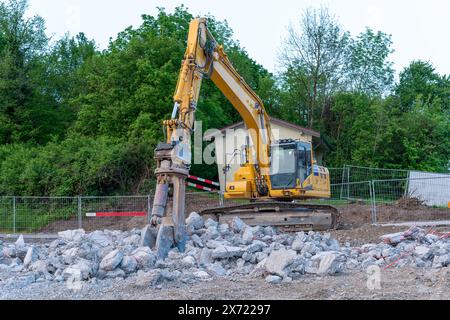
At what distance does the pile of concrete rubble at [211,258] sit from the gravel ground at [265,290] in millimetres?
240

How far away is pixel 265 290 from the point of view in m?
7.17

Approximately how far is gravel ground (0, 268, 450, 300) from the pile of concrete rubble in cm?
24

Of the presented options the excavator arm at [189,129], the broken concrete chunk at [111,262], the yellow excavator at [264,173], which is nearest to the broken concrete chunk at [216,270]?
the excavator arm at [189,129]

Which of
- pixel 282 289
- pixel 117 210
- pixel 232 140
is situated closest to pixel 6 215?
pixel 117 210

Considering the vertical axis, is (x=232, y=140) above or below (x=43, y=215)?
above

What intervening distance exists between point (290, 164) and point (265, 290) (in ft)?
27.7

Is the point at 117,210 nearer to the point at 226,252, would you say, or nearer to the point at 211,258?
the point at 211,258

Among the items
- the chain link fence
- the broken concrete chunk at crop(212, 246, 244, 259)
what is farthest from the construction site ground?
the chain link fence

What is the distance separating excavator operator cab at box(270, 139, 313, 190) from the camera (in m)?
15.3

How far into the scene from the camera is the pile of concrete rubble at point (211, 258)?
8.04 meters

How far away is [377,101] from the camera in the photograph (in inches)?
1371
